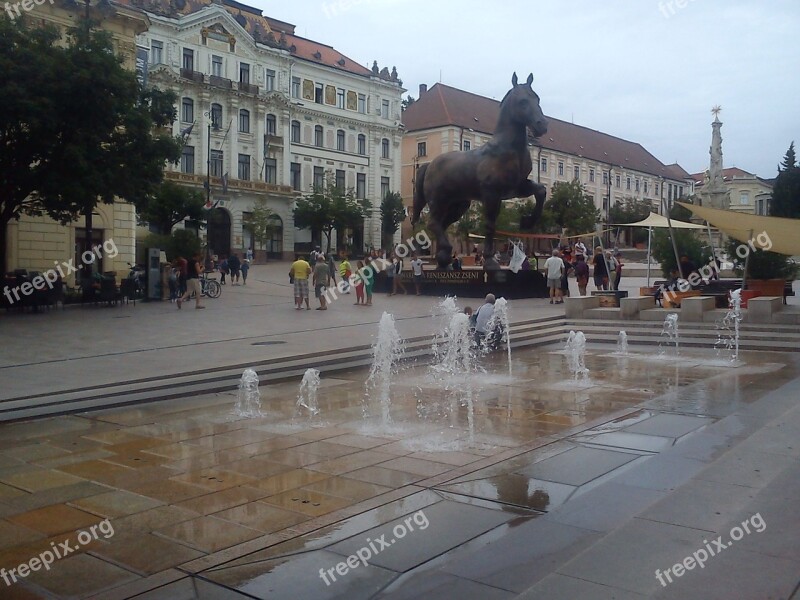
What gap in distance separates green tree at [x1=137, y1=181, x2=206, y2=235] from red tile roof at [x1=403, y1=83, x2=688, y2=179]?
27422 millimetres

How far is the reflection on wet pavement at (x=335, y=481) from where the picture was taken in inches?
178

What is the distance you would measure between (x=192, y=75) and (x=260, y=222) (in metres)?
12.2

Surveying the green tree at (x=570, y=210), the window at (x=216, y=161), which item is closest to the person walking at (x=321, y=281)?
the window at (x=216, y=161)

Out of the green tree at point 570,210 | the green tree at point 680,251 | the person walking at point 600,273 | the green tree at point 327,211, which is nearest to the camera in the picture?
the green tree at point 680,251

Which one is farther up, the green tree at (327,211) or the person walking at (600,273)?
the green tree at (327,211)

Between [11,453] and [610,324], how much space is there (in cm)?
1371

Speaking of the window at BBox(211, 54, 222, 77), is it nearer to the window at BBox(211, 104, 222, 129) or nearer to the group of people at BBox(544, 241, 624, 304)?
the window at BBox(211, 104, 222, 129)

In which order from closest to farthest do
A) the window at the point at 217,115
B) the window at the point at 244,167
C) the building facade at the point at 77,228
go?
the building facade at the point at 77,228 < the window at the point at 217,115 < the window at the point at 244,167

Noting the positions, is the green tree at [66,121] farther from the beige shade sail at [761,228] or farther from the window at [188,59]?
the window at [188,59]

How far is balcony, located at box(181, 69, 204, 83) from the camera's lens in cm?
5597

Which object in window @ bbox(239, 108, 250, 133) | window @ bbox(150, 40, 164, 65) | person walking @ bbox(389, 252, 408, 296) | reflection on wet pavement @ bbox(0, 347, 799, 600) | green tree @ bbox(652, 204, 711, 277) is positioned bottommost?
reflection on wet pavement @ bbox(0, 347, 799, 600)

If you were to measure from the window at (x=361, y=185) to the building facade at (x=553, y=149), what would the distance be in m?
4.89

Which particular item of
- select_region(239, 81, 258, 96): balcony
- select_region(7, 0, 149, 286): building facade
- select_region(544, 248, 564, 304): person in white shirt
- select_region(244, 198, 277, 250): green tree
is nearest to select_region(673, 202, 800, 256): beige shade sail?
select_region(544, 248, 564, 304): person in white shirt

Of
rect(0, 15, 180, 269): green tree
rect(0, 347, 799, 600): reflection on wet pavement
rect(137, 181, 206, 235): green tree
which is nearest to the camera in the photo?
rect(0, 347, 799, 600): reflection on wet pavement
